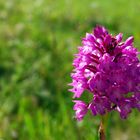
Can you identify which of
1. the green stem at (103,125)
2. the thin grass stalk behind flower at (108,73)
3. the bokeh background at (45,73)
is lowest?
the green stem at (103,125)

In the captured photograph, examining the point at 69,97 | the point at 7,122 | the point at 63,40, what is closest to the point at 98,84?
the point at 7,122

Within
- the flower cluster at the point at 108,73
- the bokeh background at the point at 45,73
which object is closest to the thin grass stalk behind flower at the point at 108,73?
the flower cluster at the point at 108,73

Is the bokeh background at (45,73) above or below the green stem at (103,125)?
above

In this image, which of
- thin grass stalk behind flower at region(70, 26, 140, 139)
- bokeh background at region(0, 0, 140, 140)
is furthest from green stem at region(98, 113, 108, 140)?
bokeh background at region(0, 0, 140, 140)

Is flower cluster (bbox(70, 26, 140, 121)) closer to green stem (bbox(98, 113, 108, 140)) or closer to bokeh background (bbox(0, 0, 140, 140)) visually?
green stem (bbox(98, 113, 108, 140))

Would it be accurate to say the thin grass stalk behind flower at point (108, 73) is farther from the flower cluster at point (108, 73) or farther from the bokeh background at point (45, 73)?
the bokeh background at point (45, 73)

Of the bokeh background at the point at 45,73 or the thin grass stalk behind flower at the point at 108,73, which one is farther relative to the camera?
the bokeh background at the point at 45,73
